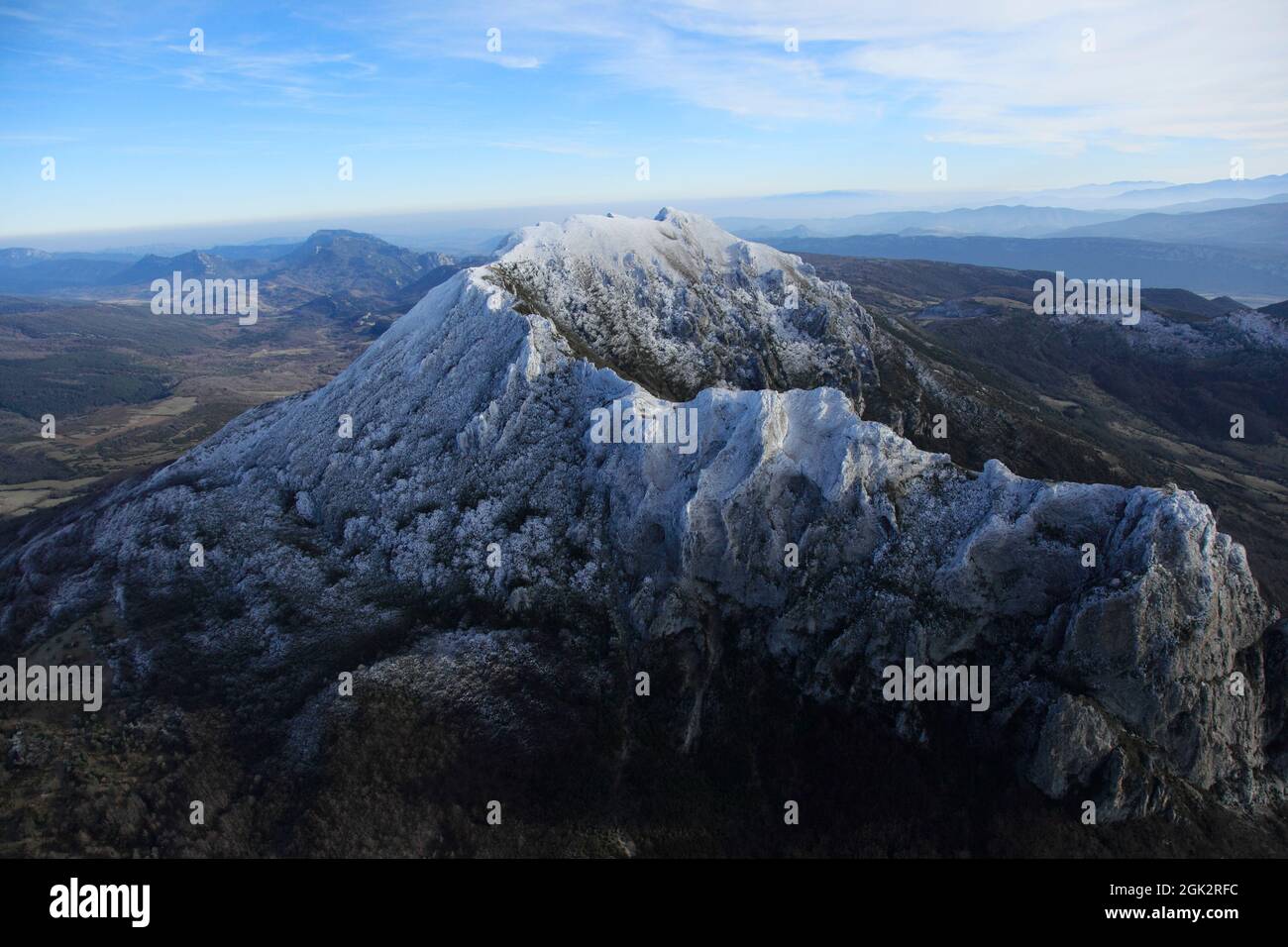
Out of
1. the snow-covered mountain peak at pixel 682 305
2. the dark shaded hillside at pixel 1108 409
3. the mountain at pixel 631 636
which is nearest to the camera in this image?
the mountain at pixel 631 636

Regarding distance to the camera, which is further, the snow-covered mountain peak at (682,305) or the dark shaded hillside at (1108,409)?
the dark shaded hillside at (1108,409)

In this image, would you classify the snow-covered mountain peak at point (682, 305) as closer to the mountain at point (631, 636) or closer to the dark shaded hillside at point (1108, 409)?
the dark shaded hillside at point (1108, 409)

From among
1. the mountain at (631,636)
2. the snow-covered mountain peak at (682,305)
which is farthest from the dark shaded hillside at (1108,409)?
the mountain at (631,636)

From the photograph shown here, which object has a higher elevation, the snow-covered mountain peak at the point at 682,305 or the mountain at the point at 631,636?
the snow-covered mountain peak at the point at 682,305

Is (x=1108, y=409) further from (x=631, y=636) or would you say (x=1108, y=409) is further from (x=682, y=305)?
(x=631, y=636)

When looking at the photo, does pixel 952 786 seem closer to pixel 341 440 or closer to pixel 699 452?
pixel 699 452

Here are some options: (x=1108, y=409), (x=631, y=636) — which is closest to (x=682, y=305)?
(x=631, y=636)

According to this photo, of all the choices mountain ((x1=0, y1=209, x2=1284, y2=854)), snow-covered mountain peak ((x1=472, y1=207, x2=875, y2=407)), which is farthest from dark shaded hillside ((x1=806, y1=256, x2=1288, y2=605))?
mountain ((x1=0, y1=209, x2=1284, y2=854))

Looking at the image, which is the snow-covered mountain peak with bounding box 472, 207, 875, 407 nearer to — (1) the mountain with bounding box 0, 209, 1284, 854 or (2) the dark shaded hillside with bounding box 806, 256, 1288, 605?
(2) the dark shaded hillside with bounding box 806, 256, 1288, 605
